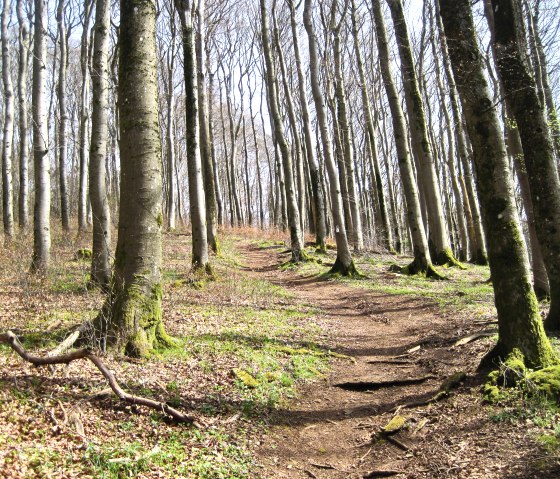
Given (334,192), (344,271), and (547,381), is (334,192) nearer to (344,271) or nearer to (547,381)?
(344,271)

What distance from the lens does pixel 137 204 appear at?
17.0 feet

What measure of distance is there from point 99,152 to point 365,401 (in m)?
6.67

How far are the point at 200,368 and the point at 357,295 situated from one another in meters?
6.14

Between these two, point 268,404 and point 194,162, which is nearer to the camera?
point 268,404

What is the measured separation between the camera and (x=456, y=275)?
12203 mm

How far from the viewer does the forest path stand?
3686 millimetres

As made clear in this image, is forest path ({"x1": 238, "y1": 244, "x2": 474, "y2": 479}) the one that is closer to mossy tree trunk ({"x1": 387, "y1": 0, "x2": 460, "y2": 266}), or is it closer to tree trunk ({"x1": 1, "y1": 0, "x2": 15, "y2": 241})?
mossy tree trunk ({"x1": 387, "y1": 0, "x2": 460, "y2": 266})

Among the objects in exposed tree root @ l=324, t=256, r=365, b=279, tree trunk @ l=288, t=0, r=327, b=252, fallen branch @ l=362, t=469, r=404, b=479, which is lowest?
fallen branch @ l=362, t=469, r=404, b=479

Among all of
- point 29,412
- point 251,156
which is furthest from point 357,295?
point 251,156

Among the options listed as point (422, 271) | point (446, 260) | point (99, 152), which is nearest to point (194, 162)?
point (99, 152)

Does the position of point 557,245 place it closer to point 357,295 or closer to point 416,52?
point 357,295

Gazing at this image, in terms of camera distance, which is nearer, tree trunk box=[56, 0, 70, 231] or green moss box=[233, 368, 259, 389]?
green moss box=[233, 368, 259, 389]

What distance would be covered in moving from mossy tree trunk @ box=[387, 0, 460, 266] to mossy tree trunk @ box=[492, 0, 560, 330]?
224 inches

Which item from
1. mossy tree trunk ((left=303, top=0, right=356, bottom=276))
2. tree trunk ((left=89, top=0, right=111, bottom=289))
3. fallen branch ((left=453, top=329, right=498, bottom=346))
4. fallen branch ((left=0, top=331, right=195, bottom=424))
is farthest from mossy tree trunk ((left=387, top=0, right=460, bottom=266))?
fallen branch ((left=0, top=331, right=195, bottom=424))
